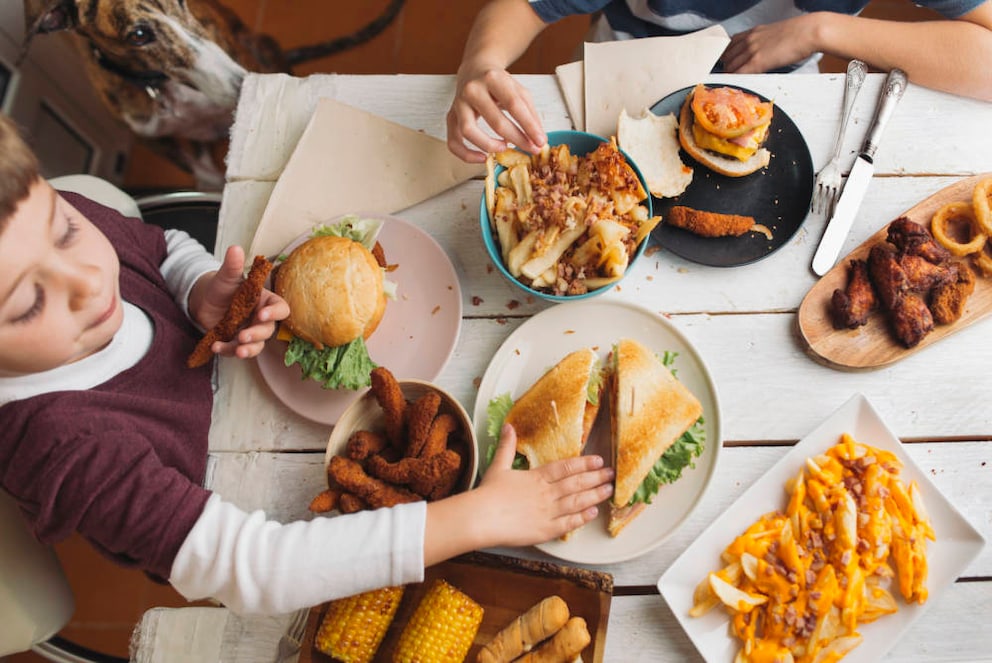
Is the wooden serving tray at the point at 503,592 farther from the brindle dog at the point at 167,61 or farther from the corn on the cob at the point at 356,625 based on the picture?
the brindle dog at the point at 167,61

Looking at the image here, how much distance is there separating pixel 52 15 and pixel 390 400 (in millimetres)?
1212

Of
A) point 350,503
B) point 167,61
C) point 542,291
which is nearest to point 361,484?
point 350,503

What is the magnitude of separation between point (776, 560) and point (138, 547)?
105 centimetres

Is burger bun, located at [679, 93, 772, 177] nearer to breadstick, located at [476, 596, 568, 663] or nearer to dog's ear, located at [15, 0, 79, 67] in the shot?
breadstick, located at [476, 596, 568, 663]

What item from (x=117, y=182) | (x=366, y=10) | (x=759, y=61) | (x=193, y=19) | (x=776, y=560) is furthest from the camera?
(x=366, y=10)

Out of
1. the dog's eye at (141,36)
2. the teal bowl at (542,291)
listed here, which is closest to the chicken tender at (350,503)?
the teal bowl at (542,291)

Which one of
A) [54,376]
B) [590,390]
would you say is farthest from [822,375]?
[54,376]

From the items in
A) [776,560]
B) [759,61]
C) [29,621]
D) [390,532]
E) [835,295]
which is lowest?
[29,621]

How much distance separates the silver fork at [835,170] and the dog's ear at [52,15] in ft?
5.37

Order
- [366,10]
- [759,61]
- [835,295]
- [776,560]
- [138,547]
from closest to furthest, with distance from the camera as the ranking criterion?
[138,547], [776,560], [835,295], [759,61], [366,10]

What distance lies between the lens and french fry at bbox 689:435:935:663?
1.09 meters

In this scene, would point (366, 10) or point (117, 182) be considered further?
point (366, 10)

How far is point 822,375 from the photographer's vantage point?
125cm

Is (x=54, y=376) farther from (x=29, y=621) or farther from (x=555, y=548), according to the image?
(x=555, y=548)
